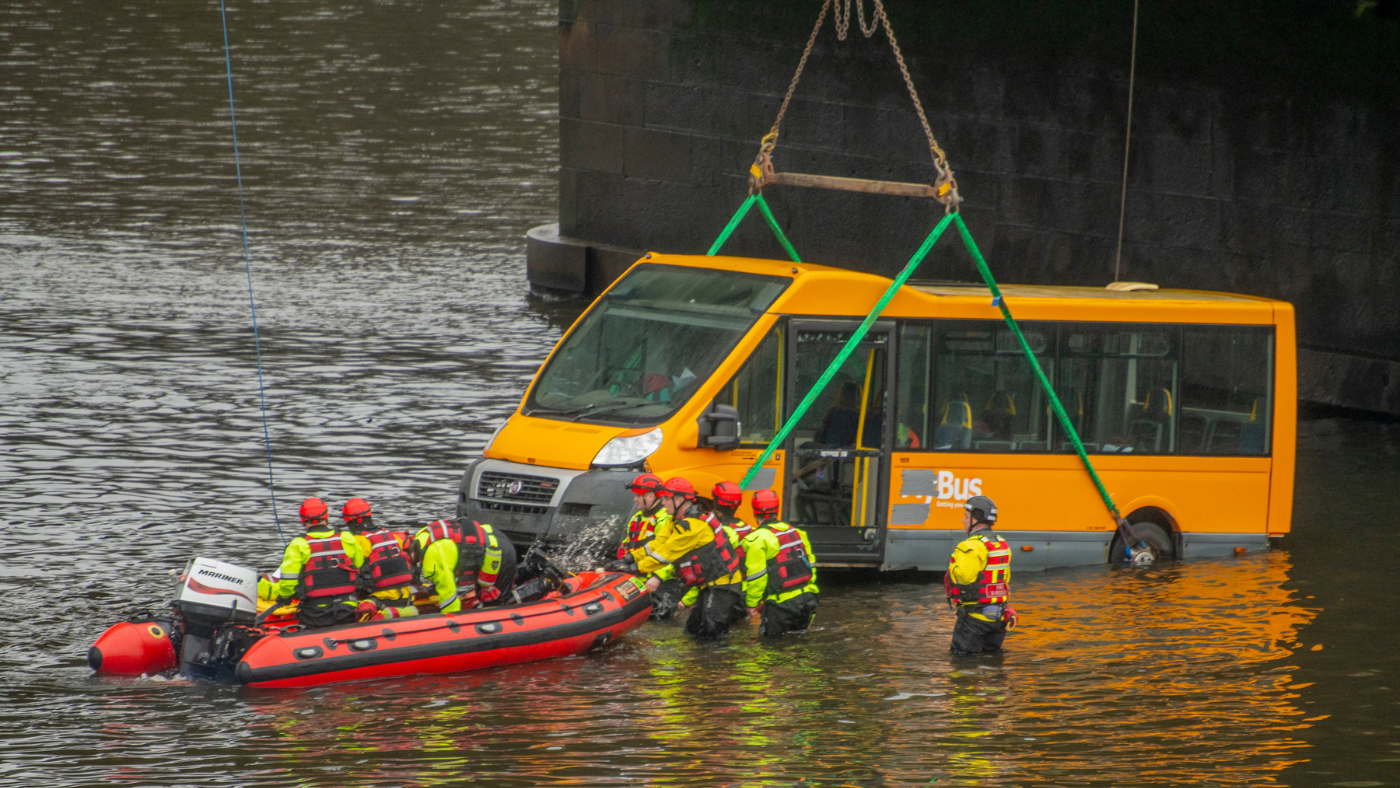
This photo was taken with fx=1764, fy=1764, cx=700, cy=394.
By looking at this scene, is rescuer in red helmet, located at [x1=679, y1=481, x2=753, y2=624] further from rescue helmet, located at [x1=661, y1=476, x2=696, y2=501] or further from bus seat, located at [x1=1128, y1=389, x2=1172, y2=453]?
bus seat, located at [x1=1128, y1=389, x2=1172, y2=453]

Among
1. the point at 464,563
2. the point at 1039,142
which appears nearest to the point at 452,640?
the point at 464,563

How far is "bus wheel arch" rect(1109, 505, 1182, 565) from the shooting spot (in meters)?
15.1

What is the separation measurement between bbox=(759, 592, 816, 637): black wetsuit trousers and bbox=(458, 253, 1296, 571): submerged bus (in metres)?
1.25

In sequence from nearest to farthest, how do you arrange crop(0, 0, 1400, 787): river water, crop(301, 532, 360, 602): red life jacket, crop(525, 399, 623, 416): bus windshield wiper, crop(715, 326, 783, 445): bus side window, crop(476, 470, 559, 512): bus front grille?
1. crop(0, 0, 1400, 787): river water
2. crop(301, 532, 360, 602): red life jacket
3. crop(476, 470, 559, 512): bus front grille
4. crop(715, 326, 783, 445): bus side window
5. crop(525, 399, 623, 416): bus windshield wiper

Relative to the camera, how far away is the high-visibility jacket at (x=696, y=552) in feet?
41.5

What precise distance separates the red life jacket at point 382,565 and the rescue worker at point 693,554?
178 cm

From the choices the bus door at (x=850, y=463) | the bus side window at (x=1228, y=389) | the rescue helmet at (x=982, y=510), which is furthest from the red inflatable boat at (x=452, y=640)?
the bus side window at (x=1228, y=389)

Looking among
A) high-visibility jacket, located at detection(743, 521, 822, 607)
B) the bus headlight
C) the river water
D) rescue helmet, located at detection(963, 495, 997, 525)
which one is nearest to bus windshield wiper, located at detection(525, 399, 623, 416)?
the bus headlight

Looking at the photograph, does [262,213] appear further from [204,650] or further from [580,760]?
[580,760]

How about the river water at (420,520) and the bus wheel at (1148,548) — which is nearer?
the river water at (420,520)

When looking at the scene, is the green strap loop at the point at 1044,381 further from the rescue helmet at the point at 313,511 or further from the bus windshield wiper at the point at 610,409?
the rescue helmet at the point at 313,511

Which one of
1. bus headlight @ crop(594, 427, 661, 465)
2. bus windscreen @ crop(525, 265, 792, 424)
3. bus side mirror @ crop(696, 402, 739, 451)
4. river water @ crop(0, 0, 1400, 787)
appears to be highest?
bus windscreen @ crop(525, 265, 792, 424)

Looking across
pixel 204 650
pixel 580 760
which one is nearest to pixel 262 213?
pixel 204 650

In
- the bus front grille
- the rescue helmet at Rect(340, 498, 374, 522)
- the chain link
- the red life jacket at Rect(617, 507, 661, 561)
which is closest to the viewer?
the rescue helmet at Rect(340, 498, 374, 522)
